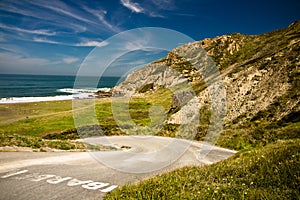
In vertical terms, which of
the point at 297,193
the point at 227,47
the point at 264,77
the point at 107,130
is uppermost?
the point at 227,47

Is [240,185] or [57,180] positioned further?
[57,180]

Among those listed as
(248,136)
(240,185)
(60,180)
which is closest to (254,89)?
(248,136)

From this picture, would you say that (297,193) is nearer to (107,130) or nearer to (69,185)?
(69,185)

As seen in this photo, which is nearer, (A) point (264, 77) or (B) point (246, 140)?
(B) point (246, 140)

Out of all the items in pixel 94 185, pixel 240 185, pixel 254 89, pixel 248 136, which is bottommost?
pixel 248 136

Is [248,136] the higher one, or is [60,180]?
[60,180]

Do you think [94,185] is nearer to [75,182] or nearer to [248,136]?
[75,182]

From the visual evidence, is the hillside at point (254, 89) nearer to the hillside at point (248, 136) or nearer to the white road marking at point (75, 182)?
the hillside at point (248, 136)

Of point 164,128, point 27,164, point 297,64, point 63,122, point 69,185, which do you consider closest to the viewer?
point 69,185

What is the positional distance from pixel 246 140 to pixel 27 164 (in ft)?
89.1

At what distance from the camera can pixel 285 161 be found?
7.80 m

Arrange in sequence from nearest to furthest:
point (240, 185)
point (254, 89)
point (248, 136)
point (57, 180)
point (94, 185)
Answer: point (240, 185)
point (94, 185)
point (57, 180)
point (248, 136)
point (254, 89)

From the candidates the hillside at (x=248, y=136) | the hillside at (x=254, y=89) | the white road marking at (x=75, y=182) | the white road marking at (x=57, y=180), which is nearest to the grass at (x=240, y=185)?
the hillside at (x=248, y=136)

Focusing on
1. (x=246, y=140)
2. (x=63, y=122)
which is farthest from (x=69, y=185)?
(x=63, y=122)
